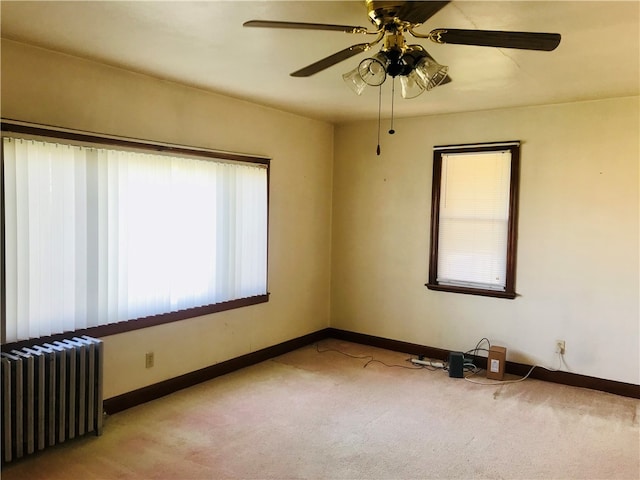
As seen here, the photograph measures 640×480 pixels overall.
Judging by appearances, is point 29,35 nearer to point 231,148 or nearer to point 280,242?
point 231,148

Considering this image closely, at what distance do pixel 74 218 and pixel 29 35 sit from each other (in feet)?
3.58

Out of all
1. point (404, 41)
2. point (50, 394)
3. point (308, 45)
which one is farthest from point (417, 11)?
point (50, 394)

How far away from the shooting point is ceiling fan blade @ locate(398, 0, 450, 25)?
1780 mm

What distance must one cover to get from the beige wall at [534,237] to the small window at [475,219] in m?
0.09

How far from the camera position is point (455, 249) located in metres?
4.79

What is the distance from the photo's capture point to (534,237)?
14.4ft

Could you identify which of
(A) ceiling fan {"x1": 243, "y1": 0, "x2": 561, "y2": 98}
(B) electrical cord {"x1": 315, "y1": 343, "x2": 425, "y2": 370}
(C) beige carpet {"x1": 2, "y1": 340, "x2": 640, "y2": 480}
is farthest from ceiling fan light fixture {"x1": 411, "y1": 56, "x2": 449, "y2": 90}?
(B) electrical cord {"x1": 315, "y1": 343, "x2": 425, "y2": 370}

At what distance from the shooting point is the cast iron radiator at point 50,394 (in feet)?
8.89

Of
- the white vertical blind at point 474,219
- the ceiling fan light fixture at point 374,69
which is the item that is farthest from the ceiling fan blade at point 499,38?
the white vertical blind at point 474,219

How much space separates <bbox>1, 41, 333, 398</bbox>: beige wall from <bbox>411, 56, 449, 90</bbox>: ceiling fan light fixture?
217 cm

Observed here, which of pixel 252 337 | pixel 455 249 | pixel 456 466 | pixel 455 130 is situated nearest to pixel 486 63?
pixel 455 130

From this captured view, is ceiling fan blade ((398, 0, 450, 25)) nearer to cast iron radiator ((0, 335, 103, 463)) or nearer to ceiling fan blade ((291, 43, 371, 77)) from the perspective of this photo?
ceiling fan blade ((291, 43, 371, 77))

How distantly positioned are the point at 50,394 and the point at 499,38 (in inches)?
117

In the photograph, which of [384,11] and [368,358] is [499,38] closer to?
[384,11]
